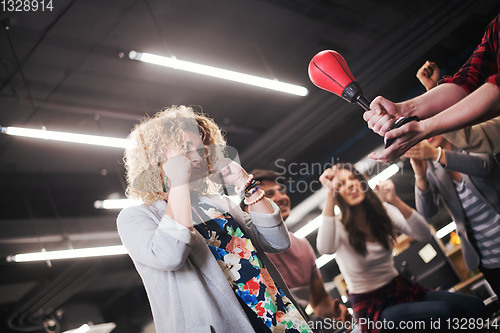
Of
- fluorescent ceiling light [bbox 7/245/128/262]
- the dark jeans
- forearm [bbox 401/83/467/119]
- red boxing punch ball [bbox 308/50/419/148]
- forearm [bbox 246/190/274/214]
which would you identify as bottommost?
the dark jeans

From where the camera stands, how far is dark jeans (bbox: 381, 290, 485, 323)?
2256 mm

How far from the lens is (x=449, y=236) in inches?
104

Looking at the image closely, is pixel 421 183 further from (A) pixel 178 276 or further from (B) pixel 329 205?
(A) pixel 178 276

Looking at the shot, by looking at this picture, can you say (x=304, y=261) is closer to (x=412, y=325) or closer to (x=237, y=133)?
(x=412, y=325)

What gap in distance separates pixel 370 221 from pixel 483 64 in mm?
1395

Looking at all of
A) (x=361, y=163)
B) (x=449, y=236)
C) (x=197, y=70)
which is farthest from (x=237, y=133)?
(x=449, y=236)

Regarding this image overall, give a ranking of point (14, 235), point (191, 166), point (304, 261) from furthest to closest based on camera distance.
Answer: point (14, 235), point (304, 261), point (191, 166)

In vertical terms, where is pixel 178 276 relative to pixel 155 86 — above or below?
below

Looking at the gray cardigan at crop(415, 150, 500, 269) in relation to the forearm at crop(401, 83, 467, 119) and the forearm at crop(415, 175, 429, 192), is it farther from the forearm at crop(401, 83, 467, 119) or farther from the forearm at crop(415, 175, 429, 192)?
the forearm at crop(401, 83, 467, 119)

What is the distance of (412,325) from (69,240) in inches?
238

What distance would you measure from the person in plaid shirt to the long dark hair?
1283 millimetres

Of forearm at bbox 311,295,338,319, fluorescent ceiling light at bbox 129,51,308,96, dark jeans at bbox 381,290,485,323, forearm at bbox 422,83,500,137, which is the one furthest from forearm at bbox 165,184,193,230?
fluorescent ceiling light at bbox 129,51,308,96

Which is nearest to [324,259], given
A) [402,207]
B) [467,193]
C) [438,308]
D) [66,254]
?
[402,207]

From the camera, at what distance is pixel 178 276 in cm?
126
